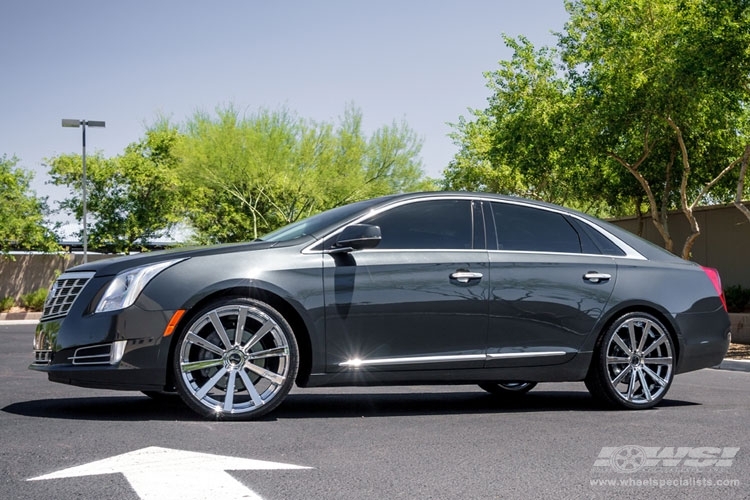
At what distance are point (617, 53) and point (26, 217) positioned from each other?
27.2 meters

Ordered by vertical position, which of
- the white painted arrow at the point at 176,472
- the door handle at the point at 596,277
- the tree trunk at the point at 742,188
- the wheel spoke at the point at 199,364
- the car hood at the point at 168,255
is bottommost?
the white painted arrow at the point at 176,472

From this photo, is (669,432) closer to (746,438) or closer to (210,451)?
(746,438)

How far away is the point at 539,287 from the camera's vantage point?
7.75m

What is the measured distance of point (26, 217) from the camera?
40.4 m

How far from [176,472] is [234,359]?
1778 millimetres

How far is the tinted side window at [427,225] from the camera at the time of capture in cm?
755

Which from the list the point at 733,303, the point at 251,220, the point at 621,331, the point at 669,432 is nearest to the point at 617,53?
the point at 733,303

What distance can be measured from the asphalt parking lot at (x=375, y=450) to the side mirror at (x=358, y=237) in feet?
4.20

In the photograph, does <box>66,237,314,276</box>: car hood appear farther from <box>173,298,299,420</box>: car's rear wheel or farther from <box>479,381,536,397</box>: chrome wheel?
<box>479,381,536,397</box>: chrome wheel

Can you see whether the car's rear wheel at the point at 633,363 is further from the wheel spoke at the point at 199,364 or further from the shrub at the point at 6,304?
the shrub at the point at 6,304

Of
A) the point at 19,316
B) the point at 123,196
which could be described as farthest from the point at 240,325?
the point at 123,196

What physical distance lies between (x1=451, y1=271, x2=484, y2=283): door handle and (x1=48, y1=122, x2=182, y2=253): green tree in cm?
3812

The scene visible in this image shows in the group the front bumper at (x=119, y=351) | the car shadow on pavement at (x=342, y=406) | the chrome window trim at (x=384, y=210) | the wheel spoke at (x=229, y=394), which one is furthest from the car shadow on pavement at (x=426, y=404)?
A: the chrome window trim at (x=384, y=210)

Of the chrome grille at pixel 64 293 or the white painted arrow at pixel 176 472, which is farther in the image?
the chrome grille at pixel 64 293
